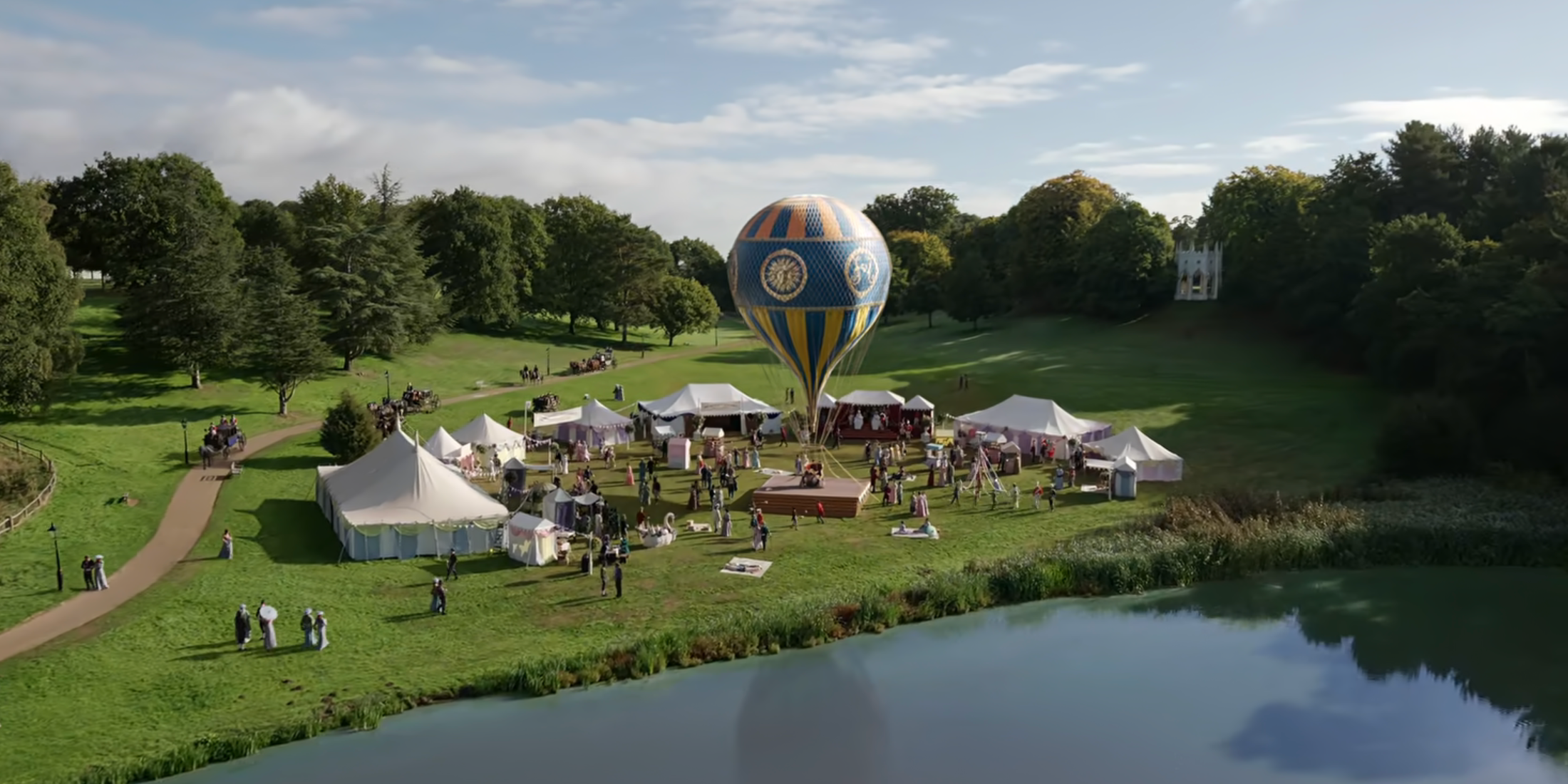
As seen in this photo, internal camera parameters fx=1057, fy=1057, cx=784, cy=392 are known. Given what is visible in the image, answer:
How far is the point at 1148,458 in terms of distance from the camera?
105ft

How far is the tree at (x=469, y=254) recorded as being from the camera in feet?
210

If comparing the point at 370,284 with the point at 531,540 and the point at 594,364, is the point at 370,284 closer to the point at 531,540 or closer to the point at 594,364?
the point at 594,364

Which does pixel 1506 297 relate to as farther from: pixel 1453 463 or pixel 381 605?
pixel 381 605

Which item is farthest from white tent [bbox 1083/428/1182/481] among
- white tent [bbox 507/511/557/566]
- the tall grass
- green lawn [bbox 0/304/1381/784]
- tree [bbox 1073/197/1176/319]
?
tree [bbox 1073/197/1176/319]

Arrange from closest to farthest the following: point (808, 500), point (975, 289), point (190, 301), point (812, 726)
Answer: point (812, 726), point (808, 500), point (190, 301), point (975, 289)

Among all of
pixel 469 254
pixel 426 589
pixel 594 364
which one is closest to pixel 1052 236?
pixel 594 364

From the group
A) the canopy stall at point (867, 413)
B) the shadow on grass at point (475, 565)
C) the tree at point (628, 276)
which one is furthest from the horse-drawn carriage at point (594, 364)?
the shadow on grass at point (475, 565)

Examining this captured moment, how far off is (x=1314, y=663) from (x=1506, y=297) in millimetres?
21465

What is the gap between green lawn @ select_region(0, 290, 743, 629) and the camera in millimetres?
24547

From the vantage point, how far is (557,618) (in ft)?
69.7

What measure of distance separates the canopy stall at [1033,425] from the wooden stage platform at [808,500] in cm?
800

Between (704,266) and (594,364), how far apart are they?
64.6 m

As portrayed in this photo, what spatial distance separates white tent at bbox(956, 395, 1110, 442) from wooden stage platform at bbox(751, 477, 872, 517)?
8.01 metres

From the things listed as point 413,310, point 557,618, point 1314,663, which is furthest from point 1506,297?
point 413,310
